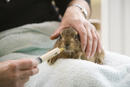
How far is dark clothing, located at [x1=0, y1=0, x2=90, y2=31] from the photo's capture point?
2.96ft

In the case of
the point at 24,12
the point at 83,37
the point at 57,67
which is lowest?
the point at 57,67

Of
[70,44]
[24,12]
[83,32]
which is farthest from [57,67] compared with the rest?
[24,12]

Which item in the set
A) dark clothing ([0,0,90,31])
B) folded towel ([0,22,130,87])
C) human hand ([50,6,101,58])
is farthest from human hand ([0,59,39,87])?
dark clothing ([0,0,90,31])

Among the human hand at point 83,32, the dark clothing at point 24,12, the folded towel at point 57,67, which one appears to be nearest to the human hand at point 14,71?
the folded towel at point 57,67

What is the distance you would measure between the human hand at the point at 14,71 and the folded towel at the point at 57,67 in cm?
14

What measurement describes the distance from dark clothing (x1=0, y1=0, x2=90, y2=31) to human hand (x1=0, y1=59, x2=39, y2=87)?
529 mm

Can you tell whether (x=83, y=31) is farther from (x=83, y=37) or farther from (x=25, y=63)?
(x=25, y=63)

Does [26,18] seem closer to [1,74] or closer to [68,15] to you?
[68,15]

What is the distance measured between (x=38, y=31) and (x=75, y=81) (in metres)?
0.56

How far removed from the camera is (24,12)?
971 millimetres

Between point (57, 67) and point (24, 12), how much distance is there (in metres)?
0.57

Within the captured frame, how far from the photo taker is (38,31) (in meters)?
0.96

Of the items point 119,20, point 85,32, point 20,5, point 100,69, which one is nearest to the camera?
point 100,69

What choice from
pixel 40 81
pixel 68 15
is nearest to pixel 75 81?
pixel 40 81
